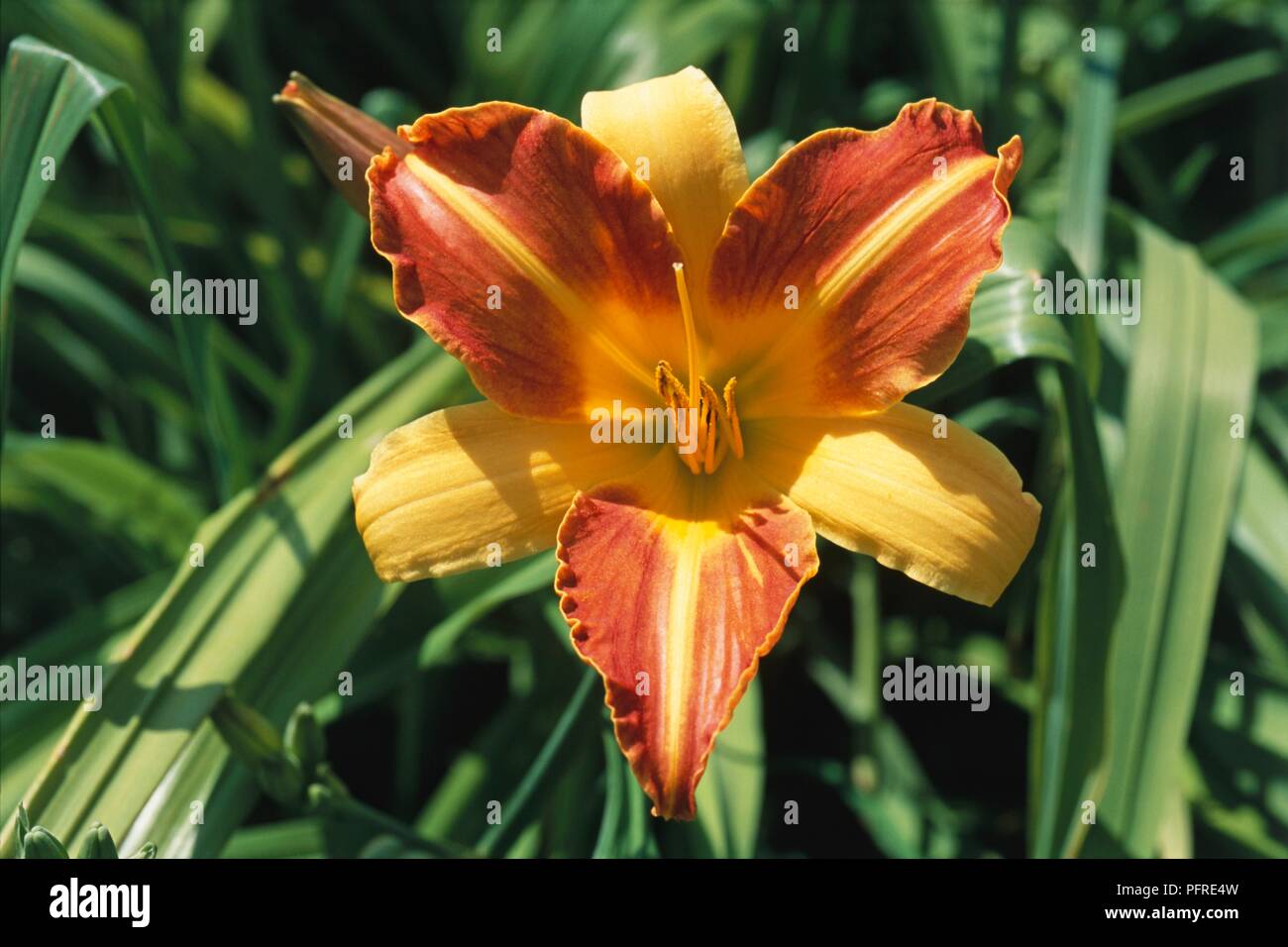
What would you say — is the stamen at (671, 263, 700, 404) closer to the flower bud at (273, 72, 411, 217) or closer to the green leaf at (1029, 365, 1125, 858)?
the flower bud at (273, 72, 411, 217)

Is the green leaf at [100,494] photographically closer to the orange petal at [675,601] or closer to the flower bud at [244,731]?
the flower bud at [244,731]

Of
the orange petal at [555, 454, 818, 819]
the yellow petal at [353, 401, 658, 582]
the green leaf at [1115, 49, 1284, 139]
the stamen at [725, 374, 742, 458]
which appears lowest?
the orange petal at [555, 454, 818, 819]

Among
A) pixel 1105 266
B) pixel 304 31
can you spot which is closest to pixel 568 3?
pixel 304 31

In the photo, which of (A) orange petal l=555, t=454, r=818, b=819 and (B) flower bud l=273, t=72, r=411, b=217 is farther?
(B) flower bud l=273, t=72, r=411, b=217

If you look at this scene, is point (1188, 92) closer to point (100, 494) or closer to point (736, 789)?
point (736, 789)

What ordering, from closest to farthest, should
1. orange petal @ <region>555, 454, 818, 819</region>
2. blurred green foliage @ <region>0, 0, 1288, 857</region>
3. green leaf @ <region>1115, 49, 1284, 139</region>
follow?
orange petal @ <region>555, 454, 818, 819</region> → blurred green foliage @ <region>0, 0, 1288, 857</region> → green leaf @ <region>1115, 49, 1284, 139</region>

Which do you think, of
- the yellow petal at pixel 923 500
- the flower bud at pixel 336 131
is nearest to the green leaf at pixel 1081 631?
the yellow petal at pixel 923 500

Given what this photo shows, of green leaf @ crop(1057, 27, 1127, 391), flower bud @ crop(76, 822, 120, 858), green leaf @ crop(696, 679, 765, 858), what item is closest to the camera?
flower bud @ crop(76, 822, 120, 858)

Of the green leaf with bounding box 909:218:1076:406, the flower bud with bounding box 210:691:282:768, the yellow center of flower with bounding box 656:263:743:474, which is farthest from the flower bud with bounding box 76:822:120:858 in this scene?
the green leaf with bounding box 909:218:1076:406
